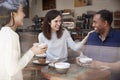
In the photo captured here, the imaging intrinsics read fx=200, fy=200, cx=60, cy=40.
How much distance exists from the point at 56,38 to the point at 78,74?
0.21m

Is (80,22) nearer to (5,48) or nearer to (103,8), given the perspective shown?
(103,8)

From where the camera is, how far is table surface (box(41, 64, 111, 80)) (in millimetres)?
890

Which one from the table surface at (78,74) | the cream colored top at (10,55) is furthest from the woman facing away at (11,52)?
the table surface at (78,74)

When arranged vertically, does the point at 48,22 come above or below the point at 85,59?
above

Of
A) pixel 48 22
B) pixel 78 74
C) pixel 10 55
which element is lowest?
pixel 78 74

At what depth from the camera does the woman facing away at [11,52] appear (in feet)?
2.73

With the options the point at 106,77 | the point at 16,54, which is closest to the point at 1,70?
the point at 16,54

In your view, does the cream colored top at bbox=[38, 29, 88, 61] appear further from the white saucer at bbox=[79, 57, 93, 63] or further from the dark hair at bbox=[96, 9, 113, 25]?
the dark hair at bbox=[96, 9, 113, 25]

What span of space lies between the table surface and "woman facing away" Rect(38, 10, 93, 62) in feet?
0.26

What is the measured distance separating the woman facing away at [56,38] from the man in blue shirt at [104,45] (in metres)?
0.06

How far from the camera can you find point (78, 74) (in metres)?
0.93

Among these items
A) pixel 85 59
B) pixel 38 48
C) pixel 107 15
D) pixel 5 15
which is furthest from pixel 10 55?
pixel 107 15

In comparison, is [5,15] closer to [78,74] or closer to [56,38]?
[56,38]

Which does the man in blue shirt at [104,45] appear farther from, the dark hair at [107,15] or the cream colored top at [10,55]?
the cream colored top at [10,55]
